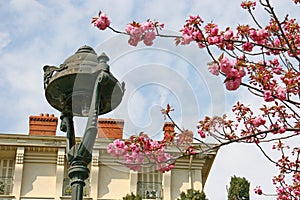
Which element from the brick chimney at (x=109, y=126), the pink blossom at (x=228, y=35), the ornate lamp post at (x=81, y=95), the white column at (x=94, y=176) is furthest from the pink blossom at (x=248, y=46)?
the white column at (x=94, y=176)

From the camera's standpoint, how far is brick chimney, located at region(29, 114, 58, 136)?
23609mm

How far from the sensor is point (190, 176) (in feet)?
75.3

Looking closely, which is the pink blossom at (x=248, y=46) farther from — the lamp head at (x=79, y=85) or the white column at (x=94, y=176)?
the white column at (x=94, y=176)

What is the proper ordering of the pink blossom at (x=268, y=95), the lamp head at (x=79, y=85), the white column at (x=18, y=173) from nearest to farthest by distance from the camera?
the lamp head at (x=79, y=85) < the pink blossom at (x=268, y=95) < the white column at (x=18, y=173)

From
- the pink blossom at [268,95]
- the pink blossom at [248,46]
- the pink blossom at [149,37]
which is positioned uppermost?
the pink blossom at [248,46]

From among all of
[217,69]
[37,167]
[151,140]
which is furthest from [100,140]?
[217,69]

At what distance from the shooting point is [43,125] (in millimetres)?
24000

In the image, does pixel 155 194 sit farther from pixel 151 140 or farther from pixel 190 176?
pixel 151 140

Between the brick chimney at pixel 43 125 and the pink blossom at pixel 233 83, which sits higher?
the brick chimney at pixel 43 125

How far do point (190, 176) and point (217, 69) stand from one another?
17265 mm

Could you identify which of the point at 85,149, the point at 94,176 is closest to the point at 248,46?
the point at 85,149

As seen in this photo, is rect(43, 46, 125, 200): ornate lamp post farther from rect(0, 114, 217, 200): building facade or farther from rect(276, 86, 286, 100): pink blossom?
rect(0, 114, 217, 200): building facade

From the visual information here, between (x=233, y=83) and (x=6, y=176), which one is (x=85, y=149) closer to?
(x=233, y=83)

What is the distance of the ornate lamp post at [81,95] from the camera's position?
5262 millimetres
